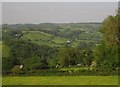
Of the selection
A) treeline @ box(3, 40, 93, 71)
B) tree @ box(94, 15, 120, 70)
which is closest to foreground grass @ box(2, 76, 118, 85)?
tree @ box(94, 15, 120, 70)

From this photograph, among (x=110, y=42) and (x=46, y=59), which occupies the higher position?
(x=110, y=42)

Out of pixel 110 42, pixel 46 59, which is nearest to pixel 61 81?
pixel 110 42

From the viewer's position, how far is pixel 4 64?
38.9 metres

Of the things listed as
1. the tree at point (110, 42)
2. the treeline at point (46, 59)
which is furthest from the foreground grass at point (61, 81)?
the treeline at point (46, 59)

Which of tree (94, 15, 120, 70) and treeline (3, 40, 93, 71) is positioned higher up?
tree (94, 15, 120, 70)

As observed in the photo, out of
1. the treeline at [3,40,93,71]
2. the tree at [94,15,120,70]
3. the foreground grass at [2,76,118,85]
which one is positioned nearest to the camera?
the foreground grass at [2,76,118,85]

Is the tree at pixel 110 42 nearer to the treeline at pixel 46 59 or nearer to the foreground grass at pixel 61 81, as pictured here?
the foreground grass at pixel 61 81

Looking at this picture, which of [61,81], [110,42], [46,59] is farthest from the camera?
[46,59]

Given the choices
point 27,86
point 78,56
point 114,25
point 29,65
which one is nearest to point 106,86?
point 27,86

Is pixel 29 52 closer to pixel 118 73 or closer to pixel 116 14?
pixel 116 14

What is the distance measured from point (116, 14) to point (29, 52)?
120 ft

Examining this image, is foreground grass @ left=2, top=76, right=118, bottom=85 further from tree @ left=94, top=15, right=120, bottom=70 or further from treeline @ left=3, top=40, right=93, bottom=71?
treeline @ left=3, top=40, right=93, bottom=71

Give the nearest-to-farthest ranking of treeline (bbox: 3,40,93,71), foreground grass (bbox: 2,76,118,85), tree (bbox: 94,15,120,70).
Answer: foreground grass (bbox: 2,76,118,85) → tree (bbox: 94,15,120,70) → treeline (bbox: 3,40,93,71)

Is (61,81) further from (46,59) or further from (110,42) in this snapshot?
(46,59)
